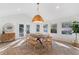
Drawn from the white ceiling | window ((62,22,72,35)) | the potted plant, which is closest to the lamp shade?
the white ceiling

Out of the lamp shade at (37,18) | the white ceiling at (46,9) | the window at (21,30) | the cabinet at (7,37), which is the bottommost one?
the cabinet at (7,37)

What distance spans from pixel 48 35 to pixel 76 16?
80 centimetres

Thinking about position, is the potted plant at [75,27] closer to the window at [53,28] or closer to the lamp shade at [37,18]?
the window at [53,28]

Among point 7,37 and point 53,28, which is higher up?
point 53,28


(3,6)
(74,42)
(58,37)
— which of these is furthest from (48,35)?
(3,6)

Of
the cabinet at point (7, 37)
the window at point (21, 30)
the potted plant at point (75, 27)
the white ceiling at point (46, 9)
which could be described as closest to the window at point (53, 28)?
the white ceiling at point (46, 9)

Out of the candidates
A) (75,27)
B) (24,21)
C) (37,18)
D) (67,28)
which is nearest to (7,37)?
(24,21)

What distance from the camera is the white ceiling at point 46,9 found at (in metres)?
2.96

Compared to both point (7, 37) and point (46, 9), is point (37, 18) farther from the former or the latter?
point (7, 37)

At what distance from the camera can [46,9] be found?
299cm

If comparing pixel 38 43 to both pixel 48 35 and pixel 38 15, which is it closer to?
pixel 48 35

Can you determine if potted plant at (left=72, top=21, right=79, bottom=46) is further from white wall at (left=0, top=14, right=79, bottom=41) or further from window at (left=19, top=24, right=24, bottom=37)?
window at (left=19, top=24, right=24, bottom=37)

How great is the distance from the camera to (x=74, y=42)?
9.81 ft

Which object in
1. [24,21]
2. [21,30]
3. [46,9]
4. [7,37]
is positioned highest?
[46,9]
